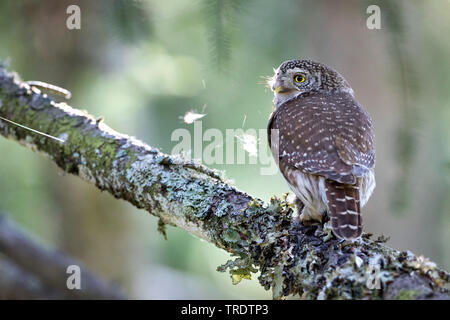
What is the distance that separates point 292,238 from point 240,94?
571 cm

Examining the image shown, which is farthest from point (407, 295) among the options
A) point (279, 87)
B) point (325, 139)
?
point (279, 87)

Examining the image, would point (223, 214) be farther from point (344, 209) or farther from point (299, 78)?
point (299, 78)

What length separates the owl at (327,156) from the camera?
9.37 feet

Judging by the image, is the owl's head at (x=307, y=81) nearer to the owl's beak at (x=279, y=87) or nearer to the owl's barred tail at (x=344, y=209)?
the owl's beak at (x=279, y=87)

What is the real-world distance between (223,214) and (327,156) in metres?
0.80

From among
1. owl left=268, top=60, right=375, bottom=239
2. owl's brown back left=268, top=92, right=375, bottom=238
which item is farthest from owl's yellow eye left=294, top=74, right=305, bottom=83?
owl's brown back left=268, top=92, right=375, bottom=238

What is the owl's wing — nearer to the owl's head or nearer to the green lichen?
the owl's head

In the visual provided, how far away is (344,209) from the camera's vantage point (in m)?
2.75

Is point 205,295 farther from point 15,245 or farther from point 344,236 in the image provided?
point 344,236

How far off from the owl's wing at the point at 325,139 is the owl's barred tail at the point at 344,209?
78mm

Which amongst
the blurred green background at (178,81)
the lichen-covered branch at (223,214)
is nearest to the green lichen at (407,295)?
the lichen-covered branch at (223,214)

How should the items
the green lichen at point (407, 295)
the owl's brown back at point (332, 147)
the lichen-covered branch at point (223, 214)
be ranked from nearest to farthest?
the green lichen at point (407, 295)
the lichen-covered branch at point (223, 214)
the owl's brown back at point (332, 147)

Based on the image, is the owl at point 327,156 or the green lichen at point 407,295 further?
the owl at point 327,156

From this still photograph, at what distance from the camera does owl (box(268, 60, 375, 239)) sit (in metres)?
2.86
